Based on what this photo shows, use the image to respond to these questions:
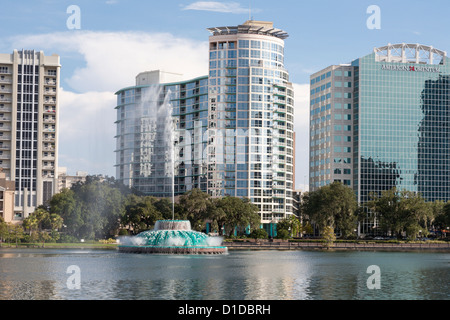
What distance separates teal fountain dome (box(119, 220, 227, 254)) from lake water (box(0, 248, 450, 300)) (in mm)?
31129

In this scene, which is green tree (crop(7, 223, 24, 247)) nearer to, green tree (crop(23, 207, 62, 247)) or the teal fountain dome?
green tree (crop(23, 207, 62, 247))

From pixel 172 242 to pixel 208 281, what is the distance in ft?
216

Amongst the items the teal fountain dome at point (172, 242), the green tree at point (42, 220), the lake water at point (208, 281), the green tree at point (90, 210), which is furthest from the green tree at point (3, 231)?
the lake water at point (208, 281)

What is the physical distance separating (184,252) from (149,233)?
41.0ft

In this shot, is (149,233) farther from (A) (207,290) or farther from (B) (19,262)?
(A) (207,290)

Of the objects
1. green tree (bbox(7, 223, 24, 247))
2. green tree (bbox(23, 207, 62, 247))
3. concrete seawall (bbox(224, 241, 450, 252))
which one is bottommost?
concrete seawall (bbox(224, 241, 450, 252))

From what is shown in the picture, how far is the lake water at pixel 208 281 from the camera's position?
69.2m

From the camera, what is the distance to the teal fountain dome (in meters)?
144

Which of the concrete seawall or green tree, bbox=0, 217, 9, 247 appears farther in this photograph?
the concrete seawall

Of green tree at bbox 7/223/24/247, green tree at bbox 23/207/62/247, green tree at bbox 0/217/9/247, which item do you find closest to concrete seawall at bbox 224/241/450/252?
green tree at bbox 23/207/62/247

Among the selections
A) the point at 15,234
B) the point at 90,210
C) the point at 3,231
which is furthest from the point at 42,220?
the point at 3,231

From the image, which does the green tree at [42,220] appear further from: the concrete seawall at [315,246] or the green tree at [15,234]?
the concrete seawall at [315,246]

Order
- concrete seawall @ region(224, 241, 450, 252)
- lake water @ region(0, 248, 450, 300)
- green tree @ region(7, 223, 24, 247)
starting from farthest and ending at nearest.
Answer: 1. concrete seawall @ region(224, 241, 450, 252)
2. green tree @ region(7, 223, 24, 247)
3. lake water @ region(0, 248, 450, 300)

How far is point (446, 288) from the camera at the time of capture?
79938 millimetres
